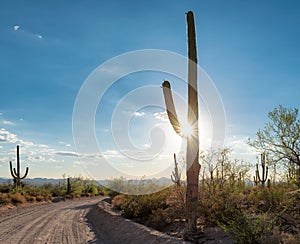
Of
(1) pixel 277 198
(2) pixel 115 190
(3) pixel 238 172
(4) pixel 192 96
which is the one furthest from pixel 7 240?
(2) pixel 115 190

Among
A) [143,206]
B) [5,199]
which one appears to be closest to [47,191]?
[5,199]

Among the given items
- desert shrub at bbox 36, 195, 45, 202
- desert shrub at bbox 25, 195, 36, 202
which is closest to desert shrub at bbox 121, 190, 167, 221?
desert shrub at bbox 25, 195, 36, 202

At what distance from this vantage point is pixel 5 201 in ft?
92.5

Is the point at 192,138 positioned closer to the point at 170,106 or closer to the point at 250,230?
the point at 170,106

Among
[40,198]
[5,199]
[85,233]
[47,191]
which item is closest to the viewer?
[85,233]

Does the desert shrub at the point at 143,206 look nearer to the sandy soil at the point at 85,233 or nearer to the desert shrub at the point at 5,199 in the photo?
the sandy soil at the point at 85,233

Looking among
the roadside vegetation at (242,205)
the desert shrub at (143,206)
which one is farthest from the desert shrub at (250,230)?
the desert shrub at (143,206)

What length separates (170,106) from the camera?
13719 mm

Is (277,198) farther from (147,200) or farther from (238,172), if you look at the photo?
(238,172)

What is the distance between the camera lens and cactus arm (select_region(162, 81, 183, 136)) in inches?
529

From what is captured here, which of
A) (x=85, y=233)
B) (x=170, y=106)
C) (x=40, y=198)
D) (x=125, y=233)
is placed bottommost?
(x=40, y=198)

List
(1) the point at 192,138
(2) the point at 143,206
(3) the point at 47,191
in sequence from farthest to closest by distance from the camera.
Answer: (3) the point at 47,191
(2) the point at 143,206
(1) the point at 192,138

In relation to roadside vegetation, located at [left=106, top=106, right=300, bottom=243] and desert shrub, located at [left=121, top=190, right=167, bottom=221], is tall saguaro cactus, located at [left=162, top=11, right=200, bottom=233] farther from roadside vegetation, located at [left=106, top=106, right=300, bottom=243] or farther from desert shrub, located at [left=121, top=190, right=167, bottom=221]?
desert shrub, located at [left=121, top=190, right=167, bottom=221]

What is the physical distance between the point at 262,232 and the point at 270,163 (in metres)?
3.56
